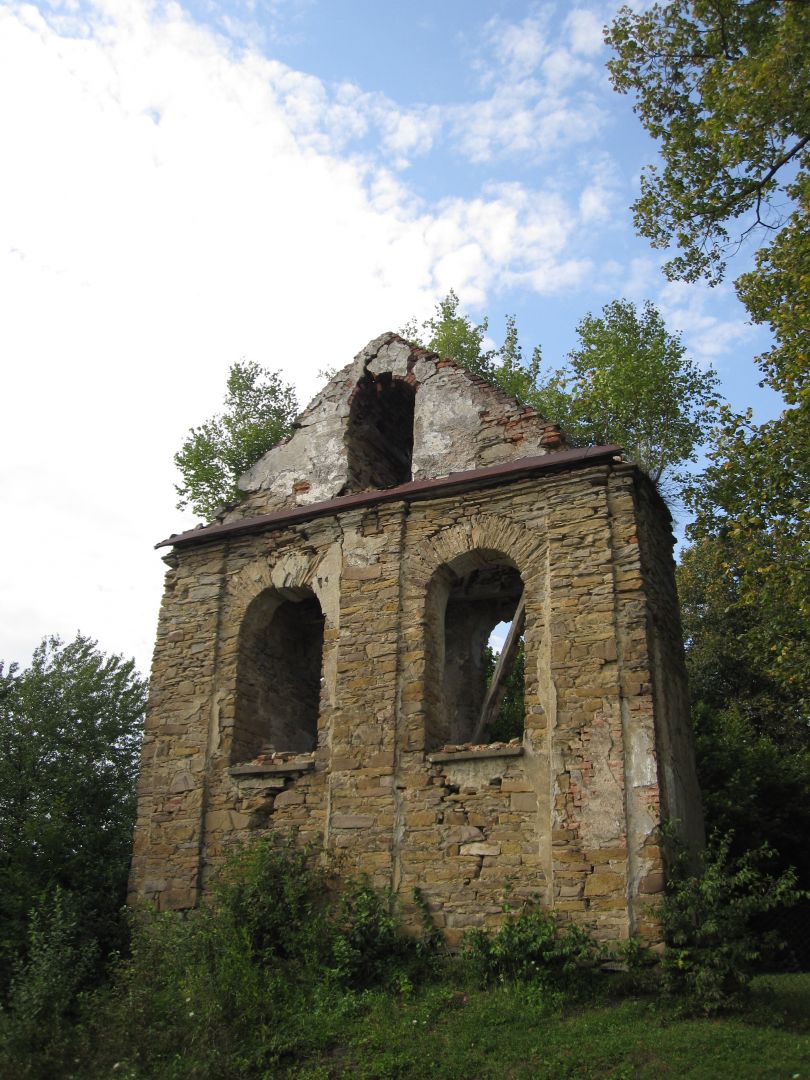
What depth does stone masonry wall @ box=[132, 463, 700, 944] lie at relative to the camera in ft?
26.3

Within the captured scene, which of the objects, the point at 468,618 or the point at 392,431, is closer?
the point at 468,618

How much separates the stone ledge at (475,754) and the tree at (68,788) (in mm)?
3897

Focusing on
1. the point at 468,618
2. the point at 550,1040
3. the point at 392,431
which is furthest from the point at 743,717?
the point at 550,1040

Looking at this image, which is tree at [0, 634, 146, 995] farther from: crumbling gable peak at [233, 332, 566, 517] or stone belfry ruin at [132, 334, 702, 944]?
crumbling gable peak at [233, 332, 566, 517]

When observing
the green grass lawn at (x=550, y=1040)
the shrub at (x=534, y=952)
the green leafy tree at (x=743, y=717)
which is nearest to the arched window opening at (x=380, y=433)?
the green leafy tree at (x=743, y=717)

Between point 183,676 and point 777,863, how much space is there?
893 cm

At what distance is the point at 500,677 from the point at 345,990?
344cm

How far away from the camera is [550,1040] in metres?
6.55

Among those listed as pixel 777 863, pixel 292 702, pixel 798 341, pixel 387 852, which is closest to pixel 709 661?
pixel 777 863

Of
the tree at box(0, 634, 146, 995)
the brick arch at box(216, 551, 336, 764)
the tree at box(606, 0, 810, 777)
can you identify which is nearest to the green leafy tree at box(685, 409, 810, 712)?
the tree at box(606, 0, 810, 777)

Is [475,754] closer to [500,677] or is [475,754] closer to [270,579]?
[500,677]

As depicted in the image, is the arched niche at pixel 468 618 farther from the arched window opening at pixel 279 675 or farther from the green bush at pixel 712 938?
the green bush at pixel 712 938

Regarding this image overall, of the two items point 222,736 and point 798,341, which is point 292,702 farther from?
point 798,341

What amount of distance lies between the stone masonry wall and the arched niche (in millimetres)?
83
